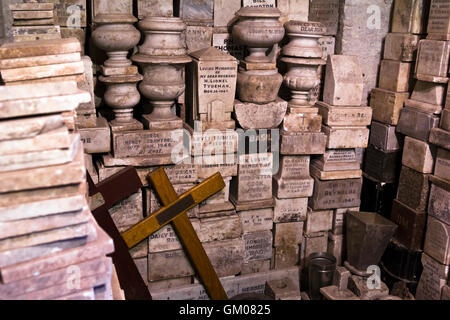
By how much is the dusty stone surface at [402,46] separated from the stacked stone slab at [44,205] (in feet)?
9.92

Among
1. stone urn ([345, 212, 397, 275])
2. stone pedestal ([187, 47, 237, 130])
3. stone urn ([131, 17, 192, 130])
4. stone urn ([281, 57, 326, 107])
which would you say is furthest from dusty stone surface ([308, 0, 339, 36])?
stone urn ([345, 212, 397, 275])

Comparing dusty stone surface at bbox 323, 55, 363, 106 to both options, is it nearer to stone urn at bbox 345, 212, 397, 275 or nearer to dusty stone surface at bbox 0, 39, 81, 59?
stone urn at bbox 345, 212, 397, 275

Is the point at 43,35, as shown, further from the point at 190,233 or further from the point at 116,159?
the point at 190,233

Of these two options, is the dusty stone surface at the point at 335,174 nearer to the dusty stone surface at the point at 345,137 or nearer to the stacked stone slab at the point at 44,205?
the dusty stone surface at the point at 345,137

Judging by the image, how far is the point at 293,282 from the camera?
14.1 ft

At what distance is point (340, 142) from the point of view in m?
4.13

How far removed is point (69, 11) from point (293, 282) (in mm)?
2931

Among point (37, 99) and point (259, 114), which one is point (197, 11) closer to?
point (259, 114)

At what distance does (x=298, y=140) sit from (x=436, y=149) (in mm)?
1134

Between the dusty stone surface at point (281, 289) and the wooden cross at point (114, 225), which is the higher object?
the wooden cross at point (114, 225)

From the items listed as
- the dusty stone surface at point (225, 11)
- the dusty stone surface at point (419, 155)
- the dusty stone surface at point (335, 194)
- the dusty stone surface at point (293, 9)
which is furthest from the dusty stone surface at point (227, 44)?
the dusty stone surface at point (419, 155)

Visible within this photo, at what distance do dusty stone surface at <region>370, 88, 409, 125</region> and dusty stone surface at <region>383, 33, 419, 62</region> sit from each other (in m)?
0.31

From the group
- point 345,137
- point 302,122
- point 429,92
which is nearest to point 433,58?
point 429,92

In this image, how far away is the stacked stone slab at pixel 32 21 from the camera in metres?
3.19
